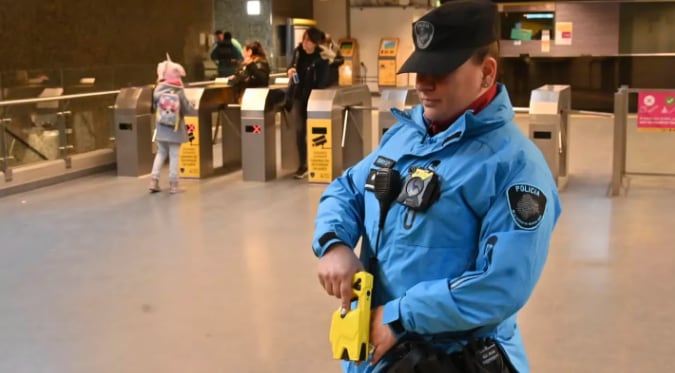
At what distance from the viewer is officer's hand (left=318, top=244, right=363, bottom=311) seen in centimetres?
161

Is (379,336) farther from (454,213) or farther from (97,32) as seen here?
(97,32)

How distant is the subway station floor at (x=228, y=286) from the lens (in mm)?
3906

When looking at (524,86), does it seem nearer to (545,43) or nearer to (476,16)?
(545,43)

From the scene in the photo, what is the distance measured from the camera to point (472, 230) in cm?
159

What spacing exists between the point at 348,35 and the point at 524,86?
432cm

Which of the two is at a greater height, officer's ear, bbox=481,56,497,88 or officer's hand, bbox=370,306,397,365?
officer's ear, bbox=481,56,497,88

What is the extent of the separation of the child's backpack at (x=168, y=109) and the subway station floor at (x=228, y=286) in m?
0.69

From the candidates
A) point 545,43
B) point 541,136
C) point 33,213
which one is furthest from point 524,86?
point 33,213

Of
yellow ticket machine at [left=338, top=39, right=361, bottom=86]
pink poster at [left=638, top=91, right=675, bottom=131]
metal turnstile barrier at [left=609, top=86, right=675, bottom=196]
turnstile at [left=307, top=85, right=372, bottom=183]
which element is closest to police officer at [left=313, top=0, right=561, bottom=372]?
metal turnstile barrier at [left=609, top=86, right=675, bottom=196]

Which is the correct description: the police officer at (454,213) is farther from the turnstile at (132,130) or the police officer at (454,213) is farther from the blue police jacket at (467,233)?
the turnstile at (132,130)

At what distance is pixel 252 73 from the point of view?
31.2 ft

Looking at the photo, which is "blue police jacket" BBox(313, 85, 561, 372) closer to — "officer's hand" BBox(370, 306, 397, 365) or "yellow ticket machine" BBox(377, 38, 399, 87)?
"officer's hand" BBox(370, 306, 397, 365)

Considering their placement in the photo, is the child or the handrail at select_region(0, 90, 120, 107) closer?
the child

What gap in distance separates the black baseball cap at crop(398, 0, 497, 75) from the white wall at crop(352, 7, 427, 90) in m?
15.4
